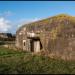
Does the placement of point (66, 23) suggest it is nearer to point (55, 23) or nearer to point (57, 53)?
point (55, 23)

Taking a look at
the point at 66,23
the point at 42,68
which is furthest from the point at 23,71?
the point at 66,23

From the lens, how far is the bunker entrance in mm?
10684

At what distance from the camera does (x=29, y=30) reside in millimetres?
11672

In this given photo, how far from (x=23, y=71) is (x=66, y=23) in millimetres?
3664

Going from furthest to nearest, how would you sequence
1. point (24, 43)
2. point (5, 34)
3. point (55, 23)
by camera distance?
point (5, 34) → point (24, 43) → point (55, 23)

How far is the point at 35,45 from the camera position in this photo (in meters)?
11.1

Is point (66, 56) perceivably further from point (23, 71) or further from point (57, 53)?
point (23, 71)

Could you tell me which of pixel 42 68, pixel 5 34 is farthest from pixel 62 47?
pixel 5 34

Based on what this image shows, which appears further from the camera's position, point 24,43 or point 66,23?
point 24,43

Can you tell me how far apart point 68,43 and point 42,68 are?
7.82 ft

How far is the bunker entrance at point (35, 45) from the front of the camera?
35.1 ft

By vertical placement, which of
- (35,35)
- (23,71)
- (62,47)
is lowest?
(23,71)

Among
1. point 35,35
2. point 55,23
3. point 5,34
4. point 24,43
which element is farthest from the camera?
point 5,34

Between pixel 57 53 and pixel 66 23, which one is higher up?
pixel 66 23
